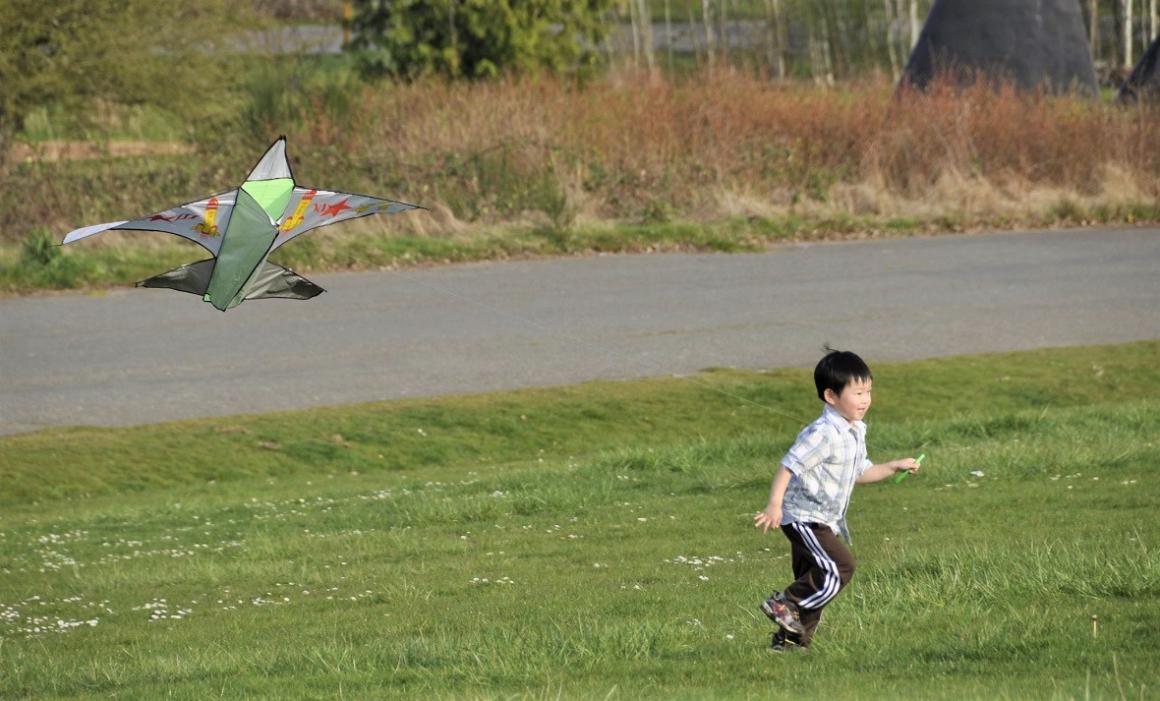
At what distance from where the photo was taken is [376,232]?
2258cm

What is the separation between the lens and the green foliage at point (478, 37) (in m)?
35.5

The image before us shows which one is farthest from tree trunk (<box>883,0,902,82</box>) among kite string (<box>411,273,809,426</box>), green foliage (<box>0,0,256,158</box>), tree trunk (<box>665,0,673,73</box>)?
kite string (<box>411,273,809,426</box>)

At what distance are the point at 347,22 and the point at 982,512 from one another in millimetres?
32387

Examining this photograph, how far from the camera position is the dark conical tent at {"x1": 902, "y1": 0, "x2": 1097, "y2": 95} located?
32.3m

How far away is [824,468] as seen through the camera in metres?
6.05

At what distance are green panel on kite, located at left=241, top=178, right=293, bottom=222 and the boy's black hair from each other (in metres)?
2.78

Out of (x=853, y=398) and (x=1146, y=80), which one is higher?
(x=853, y=398)

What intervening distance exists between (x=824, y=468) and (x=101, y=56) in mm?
21365

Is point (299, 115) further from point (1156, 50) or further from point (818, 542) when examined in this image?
point (818, 542)

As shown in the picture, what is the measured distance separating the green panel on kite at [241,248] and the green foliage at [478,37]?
2750 centimetres

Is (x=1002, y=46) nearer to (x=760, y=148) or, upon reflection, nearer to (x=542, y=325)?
(x=760, y=148)

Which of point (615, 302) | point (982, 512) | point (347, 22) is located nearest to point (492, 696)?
point (982, 512)

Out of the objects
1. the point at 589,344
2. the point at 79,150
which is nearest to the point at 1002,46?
the point at 79,150

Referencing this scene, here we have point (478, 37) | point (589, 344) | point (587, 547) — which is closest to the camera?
point (587, 547)
